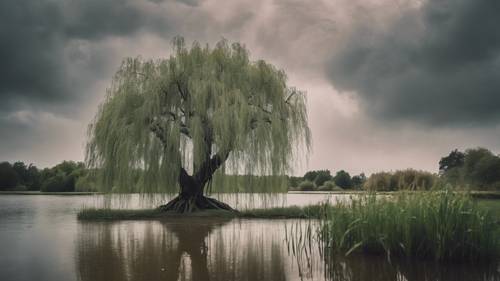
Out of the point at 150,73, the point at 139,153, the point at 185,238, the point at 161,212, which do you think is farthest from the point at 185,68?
the point at 185,238

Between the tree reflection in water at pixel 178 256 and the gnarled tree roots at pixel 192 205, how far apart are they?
6.93 metres

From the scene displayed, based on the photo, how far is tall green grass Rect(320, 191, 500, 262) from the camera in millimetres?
7930

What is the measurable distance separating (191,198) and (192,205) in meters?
0.50

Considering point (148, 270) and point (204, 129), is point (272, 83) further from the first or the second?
point (148, 270)

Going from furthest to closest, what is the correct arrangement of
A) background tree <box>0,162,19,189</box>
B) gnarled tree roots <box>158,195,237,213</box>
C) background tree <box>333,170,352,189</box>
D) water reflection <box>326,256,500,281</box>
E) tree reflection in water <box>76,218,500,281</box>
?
1. background tree <box>333,170,352,189</box>
2. background tree <box>0,162,19,189</box>
3. gnarled tree roots <box>158,195,237,213</box>
4. tree reflection in water <box>76,218,500,281</box>
5. water reflection <box>326,256,500,281</box>

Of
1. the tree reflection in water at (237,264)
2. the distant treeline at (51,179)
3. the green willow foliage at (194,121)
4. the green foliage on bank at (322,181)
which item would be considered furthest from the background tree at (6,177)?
the tree reflection in water at (237,264)

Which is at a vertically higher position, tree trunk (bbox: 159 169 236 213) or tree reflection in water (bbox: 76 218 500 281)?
tree trunk (bbox: 159 169 236 213)

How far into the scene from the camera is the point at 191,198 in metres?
20.8

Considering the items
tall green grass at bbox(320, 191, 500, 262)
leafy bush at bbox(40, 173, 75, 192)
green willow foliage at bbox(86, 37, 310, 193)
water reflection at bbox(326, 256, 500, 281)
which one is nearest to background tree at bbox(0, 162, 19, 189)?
leafy bush at bbox(40, 173, 75, 192)

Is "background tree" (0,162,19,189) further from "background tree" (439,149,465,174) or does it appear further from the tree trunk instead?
"background tree" (439,149,465,174)

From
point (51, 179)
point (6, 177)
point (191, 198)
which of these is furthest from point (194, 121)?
point (6, 177)

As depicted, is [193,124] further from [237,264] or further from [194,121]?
[237,264]

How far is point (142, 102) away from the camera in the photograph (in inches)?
799

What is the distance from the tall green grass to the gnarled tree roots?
12.0 metres
